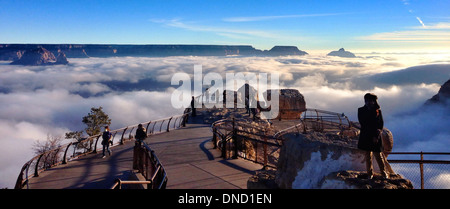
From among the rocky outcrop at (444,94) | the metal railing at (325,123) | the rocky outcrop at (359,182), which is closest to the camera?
the rocky outcrop at (359,182)

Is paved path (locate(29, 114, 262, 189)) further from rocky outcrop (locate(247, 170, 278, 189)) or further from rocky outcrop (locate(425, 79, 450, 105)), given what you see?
rocky outcrop (locate(425, 79, 450, 105))

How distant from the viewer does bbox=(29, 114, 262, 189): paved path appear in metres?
8.32

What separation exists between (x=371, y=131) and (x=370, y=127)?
0.08m

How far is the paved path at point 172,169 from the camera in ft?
27.3

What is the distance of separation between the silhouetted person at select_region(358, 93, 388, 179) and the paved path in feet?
11.6

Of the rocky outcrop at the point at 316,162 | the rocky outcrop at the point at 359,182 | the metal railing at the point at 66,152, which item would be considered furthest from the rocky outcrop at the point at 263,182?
the metal railing at the point at 66,152

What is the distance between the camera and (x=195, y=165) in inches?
400

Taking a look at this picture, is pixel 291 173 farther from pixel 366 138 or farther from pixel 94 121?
pixel 94 121

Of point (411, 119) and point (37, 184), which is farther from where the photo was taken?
point (411, 119)

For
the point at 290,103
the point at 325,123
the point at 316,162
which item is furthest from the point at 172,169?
the point at 290,103

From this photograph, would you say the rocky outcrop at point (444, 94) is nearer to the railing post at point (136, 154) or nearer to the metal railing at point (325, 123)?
the metal railing at point (325, 123)
